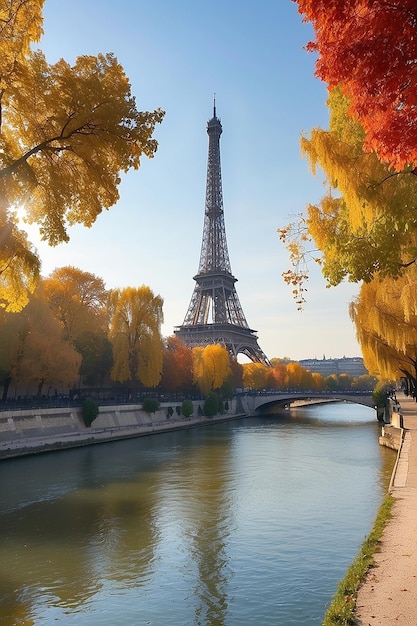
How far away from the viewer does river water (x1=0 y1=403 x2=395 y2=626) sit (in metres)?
10.1

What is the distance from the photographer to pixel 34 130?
8914 millimetres

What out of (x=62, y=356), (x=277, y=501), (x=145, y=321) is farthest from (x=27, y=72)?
(x=145, y=321)

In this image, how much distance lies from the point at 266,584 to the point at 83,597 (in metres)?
3.90

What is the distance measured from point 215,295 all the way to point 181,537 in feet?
270

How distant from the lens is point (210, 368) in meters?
64.0

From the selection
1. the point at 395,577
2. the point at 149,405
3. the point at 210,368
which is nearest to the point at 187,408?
the point at 149,405

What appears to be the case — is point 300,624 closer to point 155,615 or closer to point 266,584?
point 266,584

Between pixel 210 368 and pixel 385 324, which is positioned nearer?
pixel 385 324

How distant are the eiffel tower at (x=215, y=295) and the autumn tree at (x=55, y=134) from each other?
74.9 metres

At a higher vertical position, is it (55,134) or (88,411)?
(55,134)

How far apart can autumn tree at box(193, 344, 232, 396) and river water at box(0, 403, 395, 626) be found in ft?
108

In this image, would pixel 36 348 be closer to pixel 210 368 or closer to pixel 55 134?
pixel 55 134

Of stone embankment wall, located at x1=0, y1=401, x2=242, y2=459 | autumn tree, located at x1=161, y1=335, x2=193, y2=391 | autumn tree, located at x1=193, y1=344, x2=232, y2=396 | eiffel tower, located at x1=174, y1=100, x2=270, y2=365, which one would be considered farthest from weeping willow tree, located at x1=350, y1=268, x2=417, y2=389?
eiffel tower, located at x1=174, y1=100, x2=270, y2=365

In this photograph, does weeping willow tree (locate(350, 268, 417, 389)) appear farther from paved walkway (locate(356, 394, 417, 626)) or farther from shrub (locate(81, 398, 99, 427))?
shrub (locate(81, 398, 99, 427))
